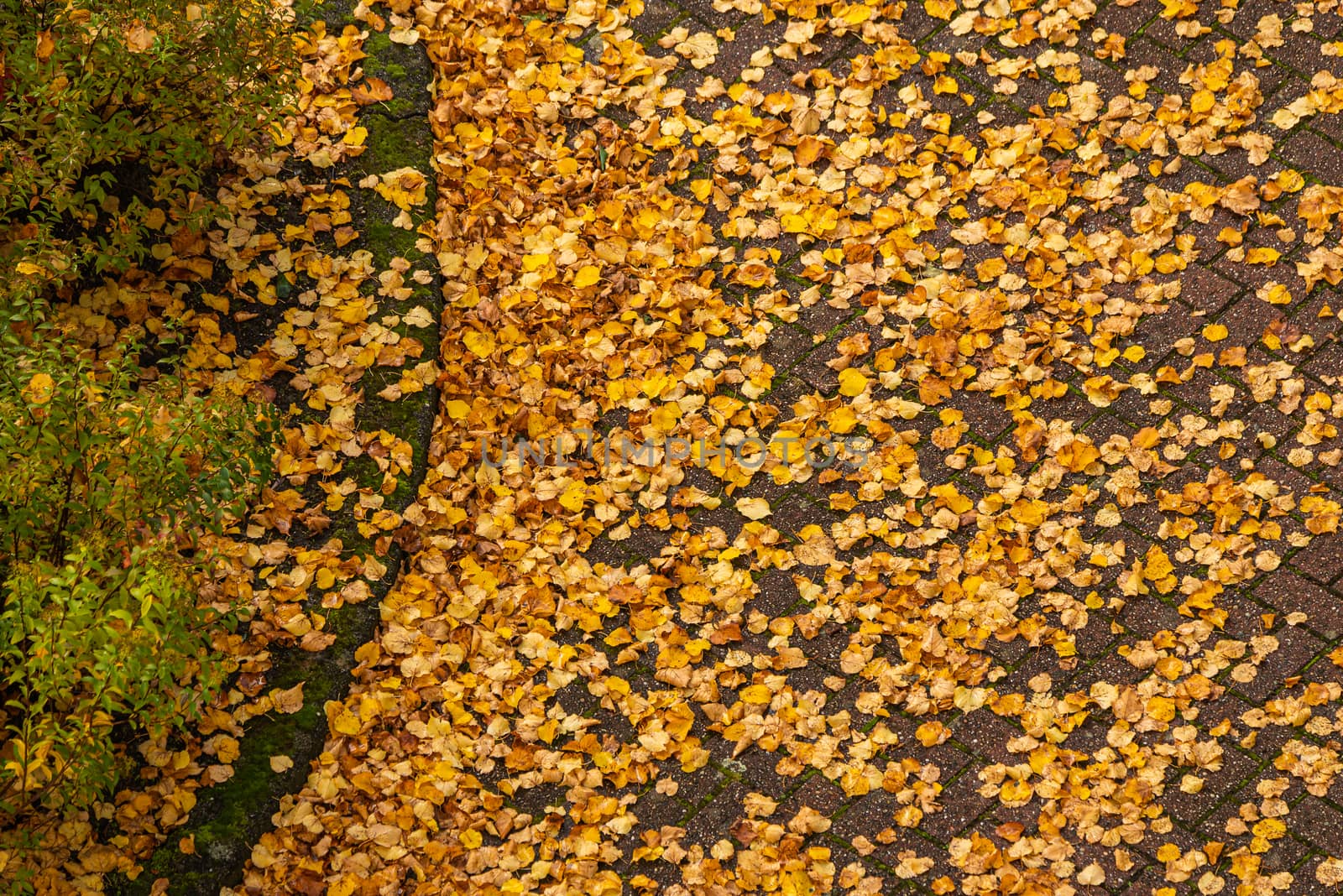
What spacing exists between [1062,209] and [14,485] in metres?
3.66

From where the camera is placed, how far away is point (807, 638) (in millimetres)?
4273

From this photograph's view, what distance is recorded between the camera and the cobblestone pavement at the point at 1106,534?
400cm

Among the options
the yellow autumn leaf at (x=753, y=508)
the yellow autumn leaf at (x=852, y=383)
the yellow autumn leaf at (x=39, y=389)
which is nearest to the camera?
the yellow autumn leaf at (x=39, y=389)

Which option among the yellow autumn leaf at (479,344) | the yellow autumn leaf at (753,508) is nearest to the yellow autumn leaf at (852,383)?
the yellow autumn leaf at (753,508)

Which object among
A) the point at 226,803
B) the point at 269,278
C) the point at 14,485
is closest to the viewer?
the point at 14,485

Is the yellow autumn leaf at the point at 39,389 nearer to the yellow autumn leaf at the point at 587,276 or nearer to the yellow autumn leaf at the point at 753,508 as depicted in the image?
the yellow autumn leaf at the point at 587,276

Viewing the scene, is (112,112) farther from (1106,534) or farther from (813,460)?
(1106,534)

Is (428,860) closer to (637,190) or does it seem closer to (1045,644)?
(1045,644)

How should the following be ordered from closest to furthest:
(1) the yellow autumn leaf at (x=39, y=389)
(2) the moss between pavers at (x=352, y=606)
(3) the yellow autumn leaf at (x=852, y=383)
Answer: (1) the yellow autumn leaf at (x=39, y=389), (2) the moss between pavers at (x=352, y=606), (3) the yellow autumn leaf at (x=852, y=383)

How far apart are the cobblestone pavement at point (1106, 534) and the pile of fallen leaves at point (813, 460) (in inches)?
0.6

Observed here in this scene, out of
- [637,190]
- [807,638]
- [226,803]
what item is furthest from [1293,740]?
[226,803]

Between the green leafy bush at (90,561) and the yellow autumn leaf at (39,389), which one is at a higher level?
the yellow autumn leaf at (39,389)

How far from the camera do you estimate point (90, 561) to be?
3.32 metres

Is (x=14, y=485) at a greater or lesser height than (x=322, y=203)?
lesser
